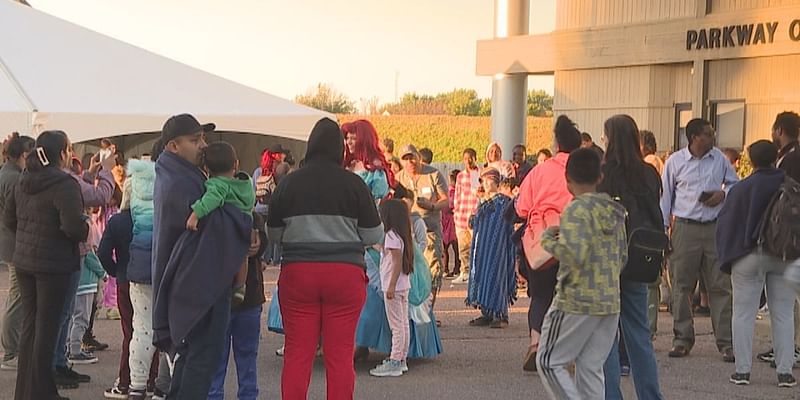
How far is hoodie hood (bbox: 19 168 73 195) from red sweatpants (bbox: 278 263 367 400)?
71.8 inches

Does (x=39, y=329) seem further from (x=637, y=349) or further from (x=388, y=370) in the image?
(x=637, y=349)

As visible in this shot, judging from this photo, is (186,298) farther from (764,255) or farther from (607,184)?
(764,255)

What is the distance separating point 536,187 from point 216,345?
2792mm

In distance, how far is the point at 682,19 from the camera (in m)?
22.3

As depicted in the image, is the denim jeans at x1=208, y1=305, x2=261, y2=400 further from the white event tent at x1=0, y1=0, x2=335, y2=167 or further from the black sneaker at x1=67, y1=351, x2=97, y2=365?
the white event tent at x1=0, y1=0, x2=335, y2=167

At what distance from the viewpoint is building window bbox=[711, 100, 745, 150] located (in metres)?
21.8

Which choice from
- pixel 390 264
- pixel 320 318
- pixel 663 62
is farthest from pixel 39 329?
pixel 663 62

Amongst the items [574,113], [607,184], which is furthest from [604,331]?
[574,113]

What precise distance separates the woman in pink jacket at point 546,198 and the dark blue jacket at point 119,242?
2.83m

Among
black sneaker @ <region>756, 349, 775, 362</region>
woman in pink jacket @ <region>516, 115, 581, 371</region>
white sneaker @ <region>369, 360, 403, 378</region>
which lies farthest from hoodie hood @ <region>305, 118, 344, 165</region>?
black sneaker @ <region>756, 349, 775, 362</region>

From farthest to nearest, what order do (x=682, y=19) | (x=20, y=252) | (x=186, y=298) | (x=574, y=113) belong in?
(x=574, y=113), (x=682, y=19), (x=20, y=252), (x=186, y=298)

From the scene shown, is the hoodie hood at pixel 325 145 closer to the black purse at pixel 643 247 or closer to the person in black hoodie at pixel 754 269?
the black purse at pixel 643 247

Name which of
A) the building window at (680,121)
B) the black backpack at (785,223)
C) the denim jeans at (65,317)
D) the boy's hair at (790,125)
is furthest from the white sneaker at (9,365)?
the building window at (680,121)

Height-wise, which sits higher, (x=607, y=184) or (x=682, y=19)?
(x=682, y=19)
